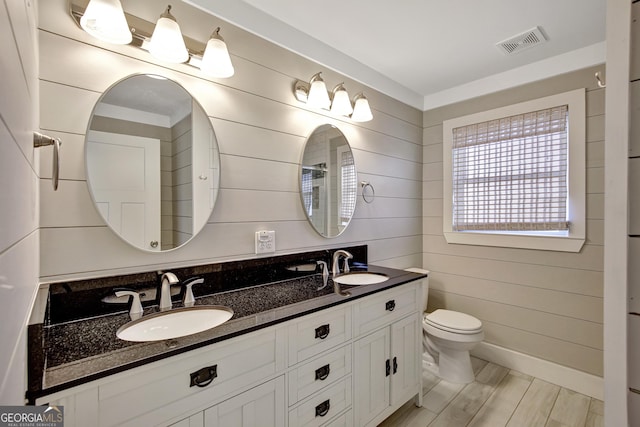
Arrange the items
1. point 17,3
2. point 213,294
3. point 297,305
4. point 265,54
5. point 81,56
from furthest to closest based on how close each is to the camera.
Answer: point 265,54 < point 213,294 < point 297,305 < point 81,56 < point 17,3

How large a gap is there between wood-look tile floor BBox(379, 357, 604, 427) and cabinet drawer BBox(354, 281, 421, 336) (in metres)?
0.65

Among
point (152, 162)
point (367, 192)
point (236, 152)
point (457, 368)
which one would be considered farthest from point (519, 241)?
point (152, 162)

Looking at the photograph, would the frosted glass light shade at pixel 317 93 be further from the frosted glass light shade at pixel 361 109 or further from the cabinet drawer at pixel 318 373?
the cabinet drawer at pixel 318 373

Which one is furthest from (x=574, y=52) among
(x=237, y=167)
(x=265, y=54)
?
(x=237, y=167)

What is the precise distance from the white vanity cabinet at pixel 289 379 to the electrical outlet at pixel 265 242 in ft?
1.78

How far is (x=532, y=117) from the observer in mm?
2311

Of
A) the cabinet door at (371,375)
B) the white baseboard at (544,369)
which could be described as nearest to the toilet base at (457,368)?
the white baseboard at (544,369)

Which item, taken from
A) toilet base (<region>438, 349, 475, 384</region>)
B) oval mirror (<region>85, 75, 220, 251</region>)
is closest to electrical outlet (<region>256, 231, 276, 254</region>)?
oval mirror (<region>85, 75, 220, 251</region>)

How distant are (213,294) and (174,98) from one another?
962 mm

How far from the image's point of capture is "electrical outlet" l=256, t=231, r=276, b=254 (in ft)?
5.55

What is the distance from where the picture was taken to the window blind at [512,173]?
7.23 ft

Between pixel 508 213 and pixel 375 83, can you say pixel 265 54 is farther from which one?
pixel 508 213

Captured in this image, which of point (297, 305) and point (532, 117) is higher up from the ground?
point (532, 117)

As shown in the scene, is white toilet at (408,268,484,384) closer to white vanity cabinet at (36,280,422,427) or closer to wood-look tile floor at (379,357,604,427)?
wood-look tile floor at (379,357,604,427)
